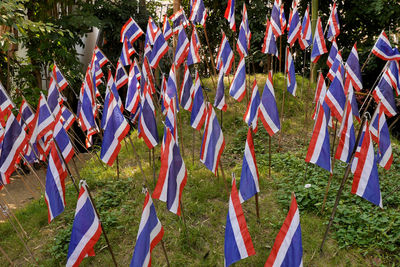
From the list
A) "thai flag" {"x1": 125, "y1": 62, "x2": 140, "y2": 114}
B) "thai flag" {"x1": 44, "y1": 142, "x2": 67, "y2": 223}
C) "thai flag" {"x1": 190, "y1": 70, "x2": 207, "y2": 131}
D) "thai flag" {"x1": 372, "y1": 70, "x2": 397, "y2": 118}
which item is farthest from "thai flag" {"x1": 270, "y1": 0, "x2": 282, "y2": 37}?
"thai flag" {"x1": 44, "y1": 142, "x2": 67, "y2": 223}

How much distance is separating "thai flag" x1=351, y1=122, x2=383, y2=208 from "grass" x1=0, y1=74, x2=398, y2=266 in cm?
78

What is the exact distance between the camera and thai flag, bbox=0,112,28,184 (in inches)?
143

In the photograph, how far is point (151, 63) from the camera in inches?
229

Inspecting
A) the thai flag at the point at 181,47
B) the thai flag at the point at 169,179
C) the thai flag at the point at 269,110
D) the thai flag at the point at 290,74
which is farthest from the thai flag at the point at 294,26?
the thai flag at the point at 169,179

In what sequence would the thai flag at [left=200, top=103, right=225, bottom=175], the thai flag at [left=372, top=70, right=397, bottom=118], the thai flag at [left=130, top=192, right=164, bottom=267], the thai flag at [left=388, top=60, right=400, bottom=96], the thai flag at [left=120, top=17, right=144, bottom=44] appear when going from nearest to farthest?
the thai flag at [left=130, top=192, right=164, bottom=267], the thai flag at [left=200, top=103, right=225, bottom=175], the thai flag at [left=372, top=70, right=397, bottom=118], the thai flag at [left=388, top=60, right=400, bottom=96], the thai flag at [left=120, top=17, right=144, bottom=44]

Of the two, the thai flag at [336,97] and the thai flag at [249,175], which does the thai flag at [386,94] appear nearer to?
the thai flag at [336,97]

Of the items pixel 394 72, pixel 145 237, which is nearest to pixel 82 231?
pixel 145 237

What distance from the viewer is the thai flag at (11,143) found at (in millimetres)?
3639

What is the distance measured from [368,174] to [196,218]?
6.65 feet

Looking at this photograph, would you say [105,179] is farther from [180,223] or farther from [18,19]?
[18,19]

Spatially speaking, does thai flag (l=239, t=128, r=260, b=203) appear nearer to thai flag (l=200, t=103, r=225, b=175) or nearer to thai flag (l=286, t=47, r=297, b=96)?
thai flag (l=200, t=103, r=225, b=175)

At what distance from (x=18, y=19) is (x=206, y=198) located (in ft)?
11.3

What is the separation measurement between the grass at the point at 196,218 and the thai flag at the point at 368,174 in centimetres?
78

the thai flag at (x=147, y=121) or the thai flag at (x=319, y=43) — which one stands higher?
the thai flag at (x=319, y=43)
